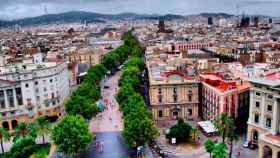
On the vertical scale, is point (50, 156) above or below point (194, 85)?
below

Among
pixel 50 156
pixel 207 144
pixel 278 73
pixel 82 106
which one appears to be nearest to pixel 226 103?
pixel 278 73

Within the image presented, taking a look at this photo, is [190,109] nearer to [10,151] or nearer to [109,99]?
[109,99]

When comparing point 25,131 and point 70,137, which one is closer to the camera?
point 70,137

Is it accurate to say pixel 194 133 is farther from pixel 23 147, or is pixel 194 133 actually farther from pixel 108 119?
pixel 23 147

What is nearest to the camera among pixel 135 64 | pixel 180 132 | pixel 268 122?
pixel 268 122

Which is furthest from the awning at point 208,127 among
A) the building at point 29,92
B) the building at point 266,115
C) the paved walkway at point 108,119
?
the building at point 29,92

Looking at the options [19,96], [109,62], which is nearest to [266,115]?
[19,96]
